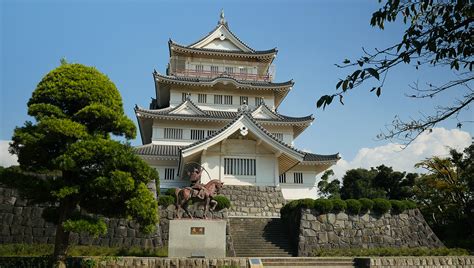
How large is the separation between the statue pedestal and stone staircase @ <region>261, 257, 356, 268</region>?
1919 millimetres

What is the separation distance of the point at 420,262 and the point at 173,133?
18506mm

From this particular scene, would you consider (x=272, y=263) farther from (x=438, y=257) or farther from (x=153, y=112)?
(x=153, y=112)

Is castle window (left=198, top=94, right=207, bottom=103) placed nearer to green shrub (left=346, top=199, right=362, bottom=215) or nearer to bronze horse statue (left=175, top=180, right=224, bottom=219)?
green shrub (left=346, top=199, right=362, bottom=215)

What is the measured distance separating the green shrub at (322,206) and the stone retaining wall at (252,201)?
4.29m

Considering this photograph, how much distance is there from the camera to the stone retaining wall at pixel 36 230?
1473 cm

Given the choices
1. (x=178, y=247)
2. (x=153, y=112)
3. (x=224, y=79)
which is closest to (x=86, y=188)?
(x=178, y=247)

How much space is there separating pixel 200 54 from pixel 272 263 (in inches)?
874

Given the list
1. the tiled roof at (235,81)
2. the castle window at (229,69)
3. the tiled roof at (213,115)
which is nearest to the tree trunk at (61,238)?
the tiled roof at (213,115)

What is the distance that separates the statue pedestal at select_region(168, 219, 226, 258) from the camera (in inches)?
512

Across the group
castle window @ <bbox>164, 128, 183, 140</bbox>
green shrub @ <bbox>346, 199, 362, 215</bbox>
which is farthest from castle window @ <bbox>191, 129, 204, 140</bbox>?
green shrub @ <bbox>346, 199, 362, 215</bbox>

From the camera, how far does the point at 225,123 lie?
89.8ft

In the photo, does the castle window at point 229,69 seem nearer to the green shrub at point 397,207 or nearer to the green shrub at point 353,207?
the green shrub at point 353,207

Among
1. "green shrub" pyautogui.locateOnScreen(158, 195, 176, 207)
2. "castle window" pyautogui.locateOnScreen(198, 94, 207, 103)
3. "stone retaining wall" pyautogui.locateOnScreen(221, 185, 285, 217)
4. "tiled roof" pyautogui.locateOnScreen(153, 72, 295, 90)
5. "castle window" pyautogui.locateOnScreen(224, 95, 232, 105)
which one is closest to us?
"green shrub" pyautogui.locateOnScreen(158, 195, 176, 207)

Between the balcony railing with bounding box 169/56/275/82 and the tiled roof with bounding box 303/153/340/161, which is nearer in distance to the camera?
the tiled roof with bounding box 303/153/340/161
